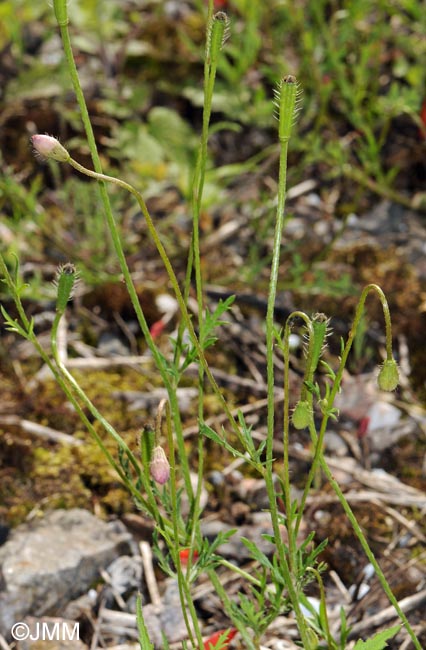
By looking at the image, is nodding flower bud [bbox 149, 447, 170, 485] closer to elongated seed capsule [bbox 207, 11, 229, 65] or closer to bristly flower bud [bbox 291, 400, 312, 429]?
bristly flower bud [bbox 291, 400, 312, 429]

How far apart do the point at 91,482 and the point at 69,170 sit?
5.20ft

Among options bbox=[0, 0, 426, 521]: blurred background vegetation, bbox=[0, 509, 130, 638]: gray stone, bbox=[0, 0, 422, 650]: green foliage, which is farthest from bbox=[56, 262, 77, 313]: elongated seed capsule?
bbox=[0, 0, 426, 521]: blurred background vegetation

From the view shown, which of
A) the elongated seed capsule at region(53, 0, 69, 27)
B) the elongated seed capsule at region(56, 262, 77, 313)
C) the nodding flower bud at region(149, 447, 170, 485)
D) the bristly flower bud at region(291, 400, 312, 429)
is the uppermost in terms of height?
the elongated seed capsule at region(53, 0, 69, 27)

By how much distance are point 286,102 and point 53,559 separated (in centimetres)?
138

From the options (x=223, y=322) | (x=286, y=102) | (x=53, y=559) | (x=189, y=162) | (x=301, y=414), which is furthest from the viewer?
(x=189, y=162)

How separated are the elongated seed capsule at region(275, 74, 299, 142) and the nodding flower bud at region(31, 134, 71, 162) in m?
0.34

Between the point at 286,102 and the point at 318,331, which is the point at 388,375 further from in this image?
the point at 286,102

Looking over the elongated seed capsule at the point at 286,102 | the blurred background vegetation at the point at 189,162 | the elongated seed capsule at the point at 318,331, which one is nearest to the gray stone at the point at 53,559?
the blurred background vegetation at the point at 189,162

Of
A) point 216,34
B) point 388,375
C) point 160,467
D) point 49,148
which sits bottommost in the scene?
point 160,467

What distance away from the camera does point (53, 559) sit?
7.13 ft

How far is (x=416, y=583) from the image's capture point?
2121 millimetres

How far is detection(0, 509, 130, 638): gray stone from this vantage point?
6.85 ft

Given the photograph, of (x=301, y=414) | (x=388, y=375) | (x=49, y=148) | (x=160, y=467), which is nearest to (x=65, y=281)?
(x=49, y=148)

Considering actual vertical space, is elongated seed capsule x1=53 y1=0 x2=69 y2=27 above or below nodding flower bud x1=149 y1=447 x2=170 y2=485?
above
